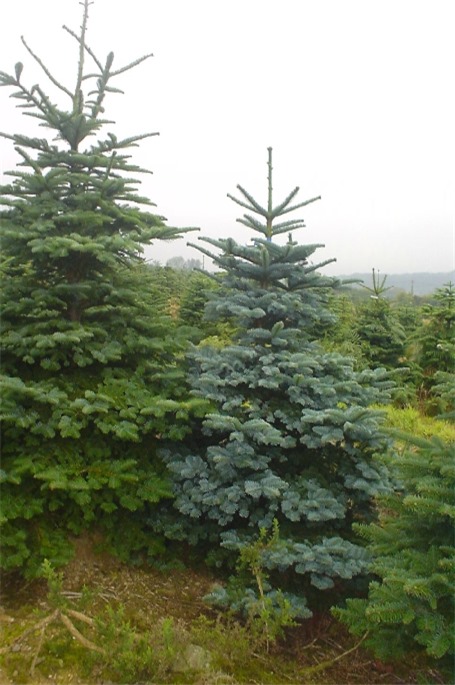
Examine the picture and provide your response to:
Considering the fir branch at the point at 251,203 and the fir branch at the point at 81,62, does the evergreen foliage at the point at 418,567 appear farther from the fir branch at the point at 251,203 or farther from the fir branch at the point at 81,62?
the fir branch at the point at 81,62

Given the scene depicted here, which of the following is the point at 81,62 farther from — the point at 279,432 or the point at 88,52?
the point at 279,432

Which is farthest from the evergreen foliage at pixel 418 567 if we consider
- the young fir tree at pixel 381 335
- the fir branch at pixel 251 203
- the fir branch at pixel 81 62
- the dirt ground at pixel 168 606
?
the young fir tree at pixel 381 335

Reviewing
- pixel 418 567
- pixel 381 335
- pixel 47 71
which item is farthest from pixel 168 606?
pixel 381 335

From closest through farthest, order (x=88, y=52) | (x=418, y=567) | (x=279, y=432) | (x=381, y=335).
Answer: (x=418, y=567), (x=279, y=432), (x=88, y=52), (x=381, y=335)

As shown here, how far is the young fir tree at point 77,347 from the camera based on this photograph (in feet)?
12.7

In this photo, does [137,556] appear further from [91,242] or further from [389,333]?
[389,333]

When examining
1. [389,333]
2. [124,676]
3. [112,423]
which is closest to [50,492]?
[112,423]

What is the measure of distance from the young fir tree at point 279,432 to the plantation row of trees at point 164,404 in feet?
0.06

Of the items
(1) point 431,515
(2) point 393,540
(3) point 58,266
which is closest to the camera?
(1) point 431,515

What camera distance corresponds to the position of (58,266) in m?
4.58

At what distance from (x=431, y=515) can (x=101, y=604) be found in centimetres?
271

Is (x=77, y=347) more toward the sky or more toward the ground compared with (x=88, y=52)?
more toward the ground

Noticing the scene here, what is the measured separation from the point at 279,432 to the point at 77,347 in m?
1.93

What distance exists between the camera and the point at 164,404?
13.0 ft
